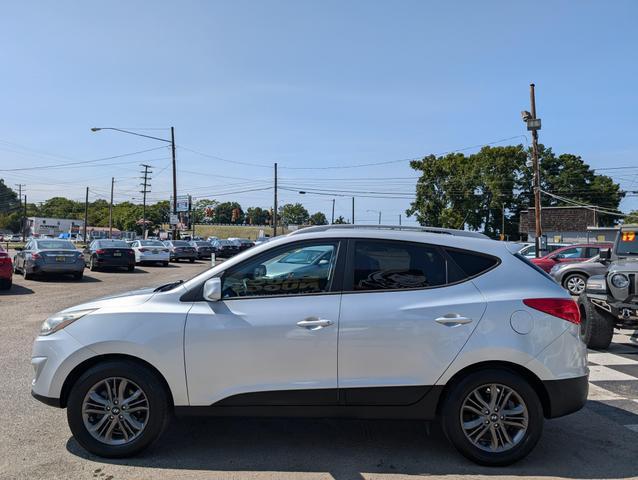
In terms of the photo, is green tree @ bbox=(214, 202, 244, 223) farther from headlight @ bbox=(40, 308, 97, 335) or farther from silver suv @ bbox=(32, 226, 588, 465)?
silver suv @ bbox=(32, 226, 588, 465)

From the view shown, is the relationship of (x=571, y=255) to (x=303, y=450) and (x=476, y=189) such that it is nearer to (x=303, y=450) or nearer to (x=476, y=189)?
(x=303, y=450)

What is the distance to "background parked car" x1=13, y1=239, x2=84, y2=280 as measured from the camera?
17.8m

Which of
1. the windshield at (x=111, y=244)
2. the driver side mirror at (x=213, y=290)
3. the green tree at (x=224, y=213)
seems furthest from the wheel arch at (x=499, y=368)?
the green tree at (x=224, y=213)

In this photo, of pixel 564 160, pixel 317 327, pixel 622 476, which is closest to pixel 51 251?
pixel 317 327

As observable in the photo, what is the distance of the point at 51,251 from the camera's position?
18.1 m

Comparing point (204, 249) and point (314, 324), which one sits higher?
point (314, 324)

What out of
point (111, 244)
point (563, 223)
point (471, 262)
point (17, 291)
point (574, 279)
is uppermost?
point (563, 223)

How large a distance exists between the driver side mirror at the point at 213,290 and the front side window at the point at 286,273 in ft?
0.38

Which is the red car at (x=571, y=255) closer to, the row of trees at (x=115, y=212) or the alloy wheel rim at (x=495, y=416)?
the alloy wheel rim at (x=495, y=416)

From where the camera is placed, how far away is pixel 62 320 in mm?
4191

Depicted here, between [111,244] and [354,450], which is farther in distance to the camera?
[111,244]

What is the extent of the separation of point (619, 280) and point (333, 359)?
233 inches

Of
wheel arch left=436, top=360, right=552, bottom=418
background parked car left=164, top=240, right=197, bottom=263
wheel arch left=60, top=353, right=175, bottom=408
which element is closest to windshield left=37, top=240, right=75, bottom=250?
background parked car left=164, top=240, right=197, bottom=263

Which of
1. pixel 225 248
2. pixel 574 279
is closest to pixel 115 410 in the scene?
pixel 574 279
